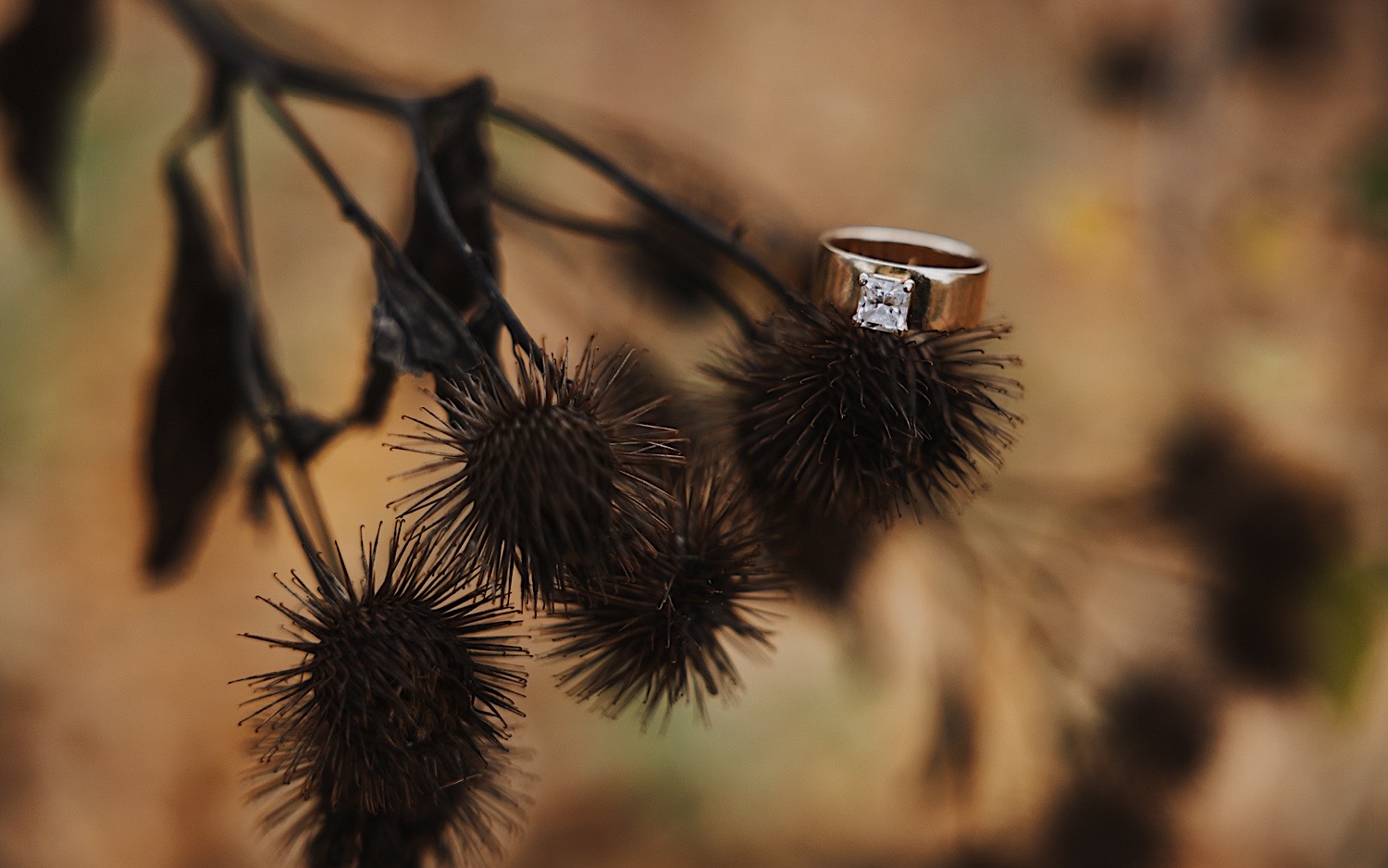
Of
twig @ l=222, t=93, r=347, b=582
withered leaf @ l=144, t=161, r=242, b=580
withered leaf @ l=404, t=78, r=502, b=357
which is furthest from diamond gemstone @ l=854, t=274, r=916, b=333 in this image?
withered leaf @ l=144, t=161, r=242, b=580

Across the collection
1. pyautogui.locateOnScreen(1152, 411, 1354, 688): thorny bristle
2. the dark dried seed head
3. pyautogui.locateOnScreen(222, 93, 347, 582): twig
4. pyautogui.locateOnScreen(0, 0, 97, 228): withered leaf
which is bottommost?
the dark dried seed head

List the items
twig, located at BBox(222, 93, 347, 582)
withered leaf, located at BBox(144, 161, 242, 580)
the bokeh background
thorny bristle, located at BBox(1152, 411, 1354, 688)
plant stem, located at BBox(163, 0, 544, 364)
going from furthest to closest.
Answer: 1. the bokeh background
2. thorny bristle, located at BBox(1152, 411, 1354, 688)
3. withered leaf, located at BBox(144, 161, 242, 580)
4. twig, located at BBox(222, 93, 347, 582)
5. plant stem, located at BBox(163, 0, 544, 364)

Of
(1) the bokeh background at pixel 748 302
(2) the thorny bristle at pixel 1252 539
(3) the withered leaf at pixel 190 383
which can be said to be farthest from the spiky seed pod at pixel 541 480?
(2) the thorny bristle at pixel 1252 539

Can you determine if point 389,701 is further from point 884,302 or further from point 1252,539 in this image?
point 1252,539

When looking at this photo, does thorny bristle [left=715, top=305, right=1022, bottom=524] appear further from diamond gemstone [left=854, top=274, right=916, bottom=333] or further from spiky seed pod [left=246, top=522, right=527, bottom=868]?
spiky seed pod [left=246, top=522, right=527, bottom=868]

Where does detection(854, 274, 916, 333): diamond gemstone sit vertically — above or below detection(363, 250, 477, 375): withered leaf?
above

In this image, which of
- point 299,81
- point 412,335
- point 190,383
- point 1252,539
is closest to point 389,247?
point 412,335
